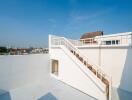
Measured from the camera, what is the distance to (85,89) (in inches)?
209

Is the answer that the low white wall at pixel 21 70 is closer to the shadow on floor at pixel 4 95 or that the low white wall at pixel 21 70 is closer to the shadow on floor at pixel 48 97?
the shadow on floor at pixel 4 95

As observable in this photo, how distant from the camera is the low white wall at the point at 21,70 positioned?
17.1 ft

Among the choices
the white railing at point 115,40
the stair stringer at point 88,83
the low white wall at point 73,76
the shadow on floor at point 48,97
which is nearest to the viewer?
the stair stringer at point 88,83

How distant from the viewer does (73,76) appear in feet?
20.5

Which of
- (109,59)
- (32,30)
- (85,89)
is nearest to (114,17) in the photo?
(109,59)

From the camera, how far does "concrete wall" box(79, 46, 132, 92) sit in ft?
19.7

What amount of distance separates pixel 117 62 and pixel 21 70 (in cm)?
639

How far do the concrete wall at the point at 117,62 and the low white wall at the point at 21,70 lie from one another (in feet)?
14.6

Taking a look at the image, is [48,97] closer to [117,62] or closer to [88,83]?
[88,83]

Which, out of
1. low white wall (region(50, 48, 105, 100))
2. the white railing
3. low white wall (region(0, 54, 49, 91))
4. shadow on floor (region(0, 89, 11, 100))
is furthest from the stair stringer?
the white railing

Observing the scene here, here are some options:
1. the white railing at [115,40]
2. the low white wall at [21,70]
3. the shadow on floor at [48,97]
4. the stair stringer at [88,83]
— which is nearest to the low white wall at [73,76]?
the stair stringer at [88,83]

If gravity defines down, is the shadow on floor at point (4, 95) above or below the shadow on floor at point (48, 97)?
above

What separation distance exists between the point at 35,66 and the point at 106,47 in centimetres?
540

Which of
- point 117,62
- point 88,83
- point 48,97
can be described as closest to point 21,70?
point 48,97
